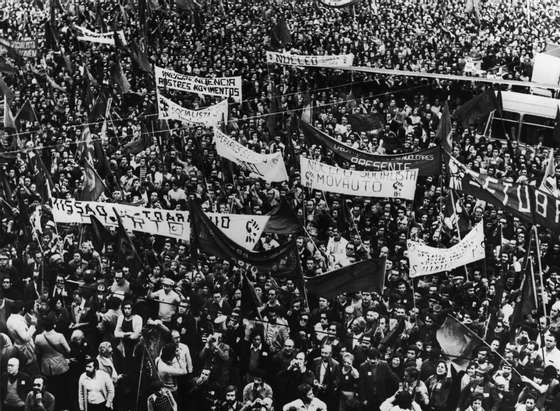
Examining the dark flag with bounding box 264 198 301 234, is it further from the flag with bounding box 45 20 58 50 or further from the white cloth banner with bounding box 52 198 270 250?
the flag with bounding box 45 20 58 50

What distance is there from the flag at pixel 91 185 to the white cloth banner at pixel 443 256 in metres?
4.76

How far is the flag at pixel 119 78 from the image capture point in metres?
20.0

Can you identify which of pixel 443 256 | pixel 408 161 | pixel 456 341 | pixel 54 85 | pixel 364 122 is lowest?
pixel 54 85

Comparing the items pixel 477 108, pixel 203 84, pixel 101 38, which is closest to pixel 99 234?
pixel 203 84

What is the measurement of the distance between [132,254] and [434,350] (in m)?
3.91

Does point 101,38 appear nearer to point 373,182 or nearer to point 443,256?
point 373,182

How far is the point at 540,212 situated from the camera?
33.4ft

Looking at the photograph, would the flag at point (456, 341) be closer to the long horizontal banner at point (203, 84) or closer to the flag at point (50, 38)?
the long horizontal banner at point (203, 84)

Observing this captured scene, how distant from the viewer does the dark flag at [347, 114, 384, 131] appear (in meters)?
18.3

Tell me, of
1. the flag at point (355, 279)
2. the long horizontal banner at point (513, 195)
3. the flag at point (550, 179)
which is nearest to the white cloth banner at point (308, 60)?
the flag at point (550, 179)

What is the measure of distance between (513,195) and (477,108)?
272 inches

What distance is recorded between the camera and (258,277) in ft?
36.1

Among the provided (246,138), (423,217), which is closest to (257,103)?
(246,138)

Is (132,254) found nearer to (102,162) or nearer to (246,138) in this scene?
(102,162)
